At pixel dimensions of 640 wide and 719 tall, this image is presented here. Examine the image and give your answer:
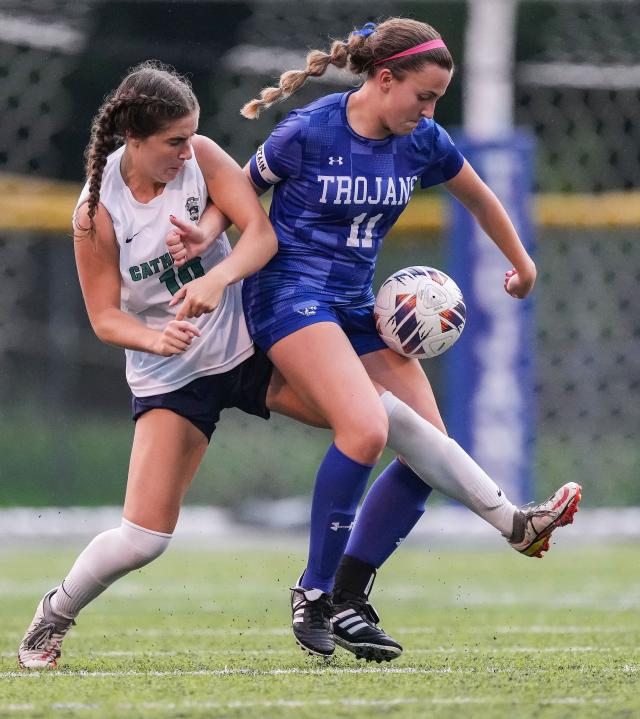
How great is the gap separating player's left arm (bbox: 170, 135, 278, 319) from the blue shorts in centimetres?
15

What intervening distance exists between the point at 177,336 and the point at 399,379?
0.87 meters

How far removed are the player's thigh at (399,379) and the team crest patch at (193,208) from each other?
63 centimetres

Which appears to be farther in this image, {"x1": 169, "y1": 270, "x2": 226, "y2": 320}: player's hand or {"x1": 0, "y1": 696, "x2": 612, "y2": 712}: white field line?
{"x1": 169, "y1": 270, "x2": 226, "y2": 320}: player's hand

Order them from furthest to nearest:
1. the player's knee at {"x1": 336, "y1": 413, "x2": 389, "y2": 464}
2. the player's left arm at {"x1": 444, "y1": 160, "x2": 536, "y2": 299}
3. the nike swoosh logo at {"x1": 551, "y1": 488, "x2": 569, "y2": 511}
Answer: the player's left arm at {"x1": 444, "y1": 160, "x2": 536, "y2": 299} → the nike swoosh logo at {"x1": 551, "y1": 488, "x2": 569, "y2": 511} → the player's knee at {"x1": 336, "y1": 413, "x2": 389, "y2": 464}

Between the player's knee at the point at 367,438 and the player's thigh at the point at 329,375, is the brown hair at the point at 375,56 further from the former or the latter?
the player's knee at the point at 367,438

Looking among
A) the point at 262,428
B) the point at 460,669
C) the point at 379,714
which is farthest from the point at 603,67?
the point at 379,714

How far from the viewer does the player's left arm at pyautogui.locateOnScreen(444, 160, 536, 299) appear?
15.4ft

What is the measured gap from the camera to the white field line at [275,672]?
402 centimetres

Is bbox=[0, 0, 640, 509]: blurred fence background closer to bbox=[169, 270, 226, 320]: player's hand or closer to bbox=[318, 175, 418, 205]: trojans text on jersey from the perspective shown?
bbox=[318, 175, 418, 205]: trojans text on jersey

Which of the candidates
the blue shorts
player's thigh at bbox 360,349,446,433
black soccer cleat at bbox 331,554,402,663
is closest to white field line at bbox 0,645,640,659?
black soccer cleat at bbox 331,554,402,663

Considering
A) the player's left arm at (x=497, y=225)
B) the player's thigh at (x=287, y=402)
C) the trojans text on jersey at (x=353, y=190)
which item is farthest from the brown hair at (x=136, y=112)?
the player's left arm at (x=497, y=225)

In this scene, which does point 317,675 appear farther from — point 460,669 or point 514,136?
point 514,136

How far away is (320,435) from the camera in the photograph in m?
11.2

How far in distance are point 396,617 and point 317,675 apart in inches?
68.7
